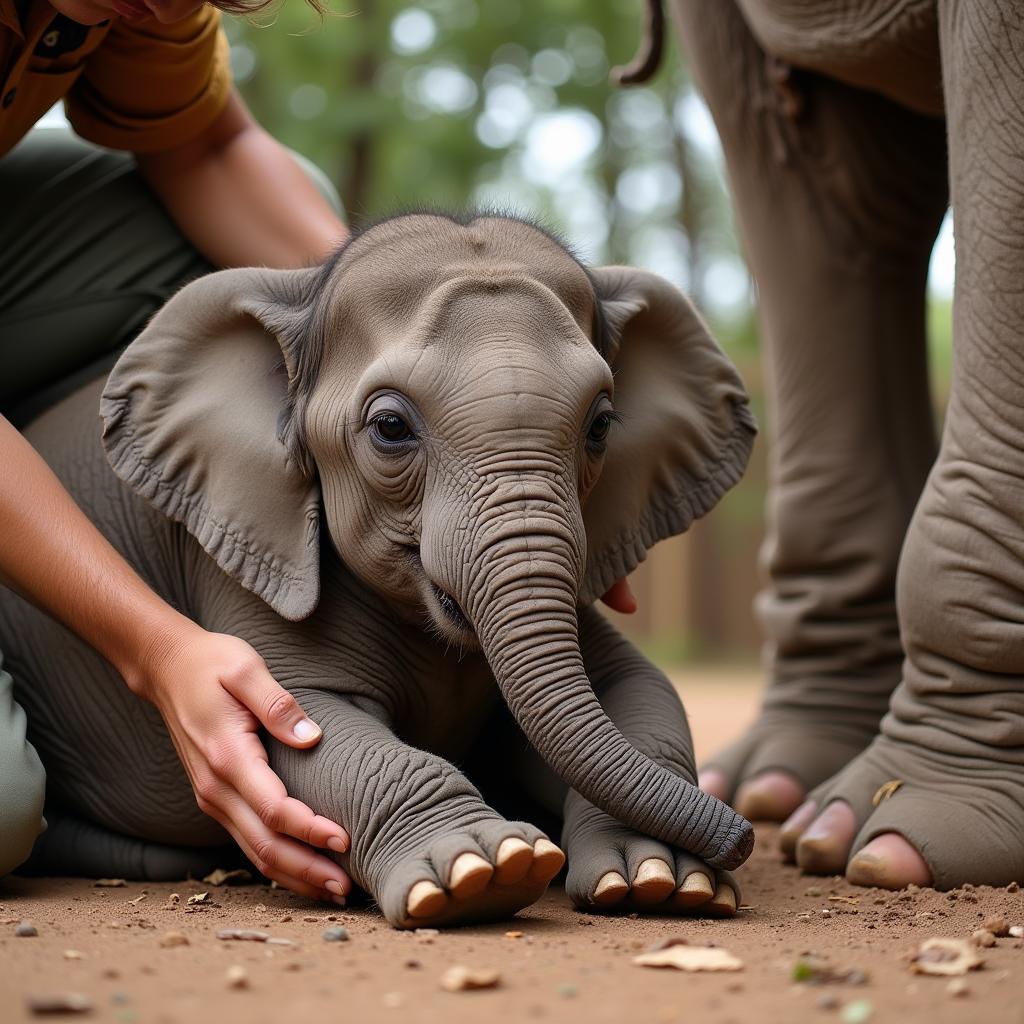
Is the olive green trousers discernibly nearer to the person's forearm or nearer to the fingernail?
the person's forearm

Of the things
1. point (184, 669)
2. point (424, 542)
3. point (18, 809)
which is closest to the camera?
point (424, 542)

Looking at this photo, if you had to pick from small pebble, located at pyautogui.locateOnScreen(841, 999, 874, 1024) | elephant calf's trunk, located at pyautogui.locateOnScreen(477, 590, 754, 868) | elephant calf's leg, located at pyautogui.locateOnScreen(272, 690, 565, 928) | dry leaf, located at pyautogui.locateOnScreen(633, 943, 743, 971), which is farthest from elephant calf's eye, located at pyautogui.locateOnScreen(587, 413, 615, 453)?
small pebble, located at pyautogui.locateOnScreen(841, 999, 874, 1024)

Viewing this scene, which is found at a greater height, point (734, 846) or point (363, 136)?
point (363, 136)

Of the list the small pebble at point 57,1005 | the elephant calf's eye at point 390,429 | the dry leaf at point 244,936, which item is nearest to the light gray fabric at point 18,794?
the dry leaf at point 244,936

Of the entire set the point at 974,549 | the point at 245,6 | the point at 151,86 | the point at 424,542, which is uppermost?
the point at 245,6

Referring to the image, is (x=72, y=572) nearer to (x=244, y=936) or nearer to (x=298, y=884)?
(x=298, y=884)

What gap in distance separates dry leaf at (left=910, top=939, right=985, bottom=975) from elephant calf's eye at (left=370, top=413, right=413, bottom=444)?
47.6 inches

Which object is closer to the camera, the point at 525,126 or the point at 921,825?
the point at 921,825

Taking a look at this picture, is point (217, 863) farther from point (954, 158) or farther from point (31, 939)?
point (954, 158)

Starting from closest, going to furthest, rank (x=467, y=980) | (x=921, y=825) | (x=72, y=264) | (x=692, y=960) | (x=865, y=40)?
1. (x=467, y=980)
2. (x=692, y=960)
3. (x=921, y=825)
4. (x=865, y=40)
5. (x=72, y=264)

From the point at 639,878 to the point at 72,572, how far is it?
3.98 feet

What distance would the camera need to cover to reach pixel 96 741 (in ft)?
11.2

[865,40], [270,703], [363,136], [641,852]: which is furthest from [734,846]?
[363,136]

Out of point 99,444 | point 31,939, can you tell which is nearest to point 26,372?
point 99,444
